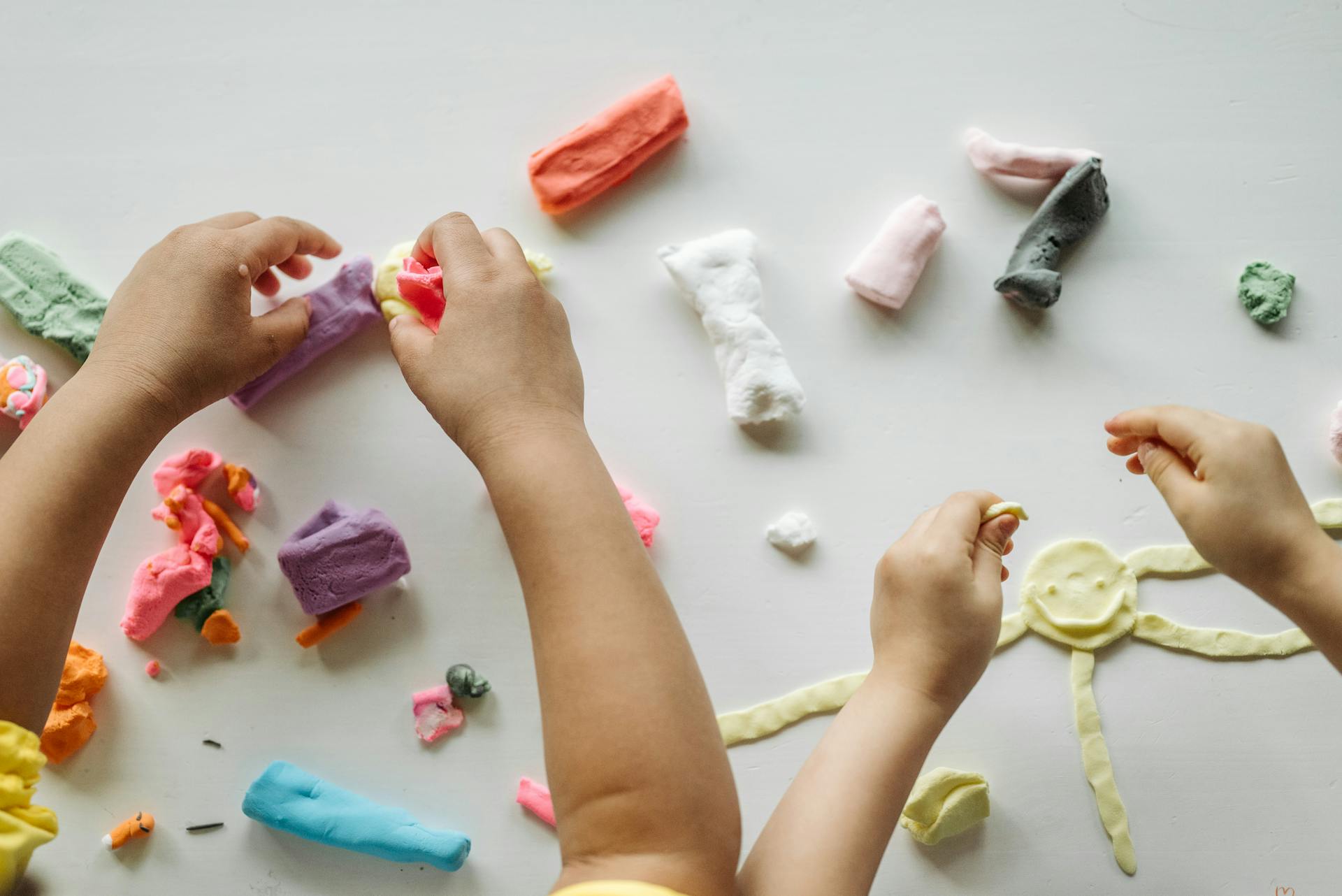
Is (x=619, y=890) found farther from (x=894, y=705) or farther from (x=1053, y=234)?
(x=1053, y=234)

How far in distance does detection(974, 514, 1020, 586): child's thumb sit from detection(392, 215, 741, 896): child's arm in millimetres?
238

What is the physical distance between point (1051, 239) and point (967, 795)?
0.46m

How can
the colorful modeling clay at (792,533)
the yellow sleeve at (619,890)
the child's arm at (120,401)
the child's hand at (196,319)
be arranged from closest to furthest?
the yellow sleeve at (619,890), the child's arm at (120,401), the child's hand at (196,319), the colorful modeling clay at (792,533)

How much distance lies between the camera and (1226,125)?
0.87 metres

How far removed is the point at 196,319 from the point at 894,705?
561 mm

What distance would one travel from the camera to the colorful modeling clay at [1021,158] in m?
0.84

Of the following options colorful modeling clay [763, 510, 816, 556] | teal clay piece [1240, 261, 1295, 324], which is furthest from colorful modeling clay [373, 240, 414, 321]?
teal clay piece [1240, 261, 1295, 324]

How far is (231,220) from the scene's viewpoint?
0.79 m

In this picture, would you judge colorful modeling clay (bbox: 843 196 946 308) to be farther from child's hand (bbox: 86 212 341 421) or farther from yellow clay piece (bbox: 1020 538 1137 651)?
child's hand (bbox: 86 212 341 421)

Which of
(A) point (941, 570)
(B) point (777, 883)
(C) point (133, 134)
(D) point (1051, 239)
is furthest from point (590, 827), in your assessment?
(C) point (133, 134)

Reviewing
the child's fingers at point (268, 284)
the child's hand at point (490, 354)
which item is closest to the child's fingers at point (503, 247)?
the child's hand at point (490, 354)

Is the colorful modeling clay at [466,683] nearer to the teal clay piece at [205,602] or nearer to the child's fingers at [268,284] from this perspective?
the teal clay piece at [205,602]

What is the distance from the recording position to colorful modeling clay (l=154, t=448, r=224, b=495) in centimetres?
82

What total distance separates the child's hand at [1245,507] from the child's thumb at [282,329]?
0.66m
